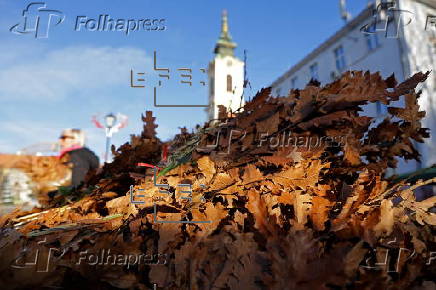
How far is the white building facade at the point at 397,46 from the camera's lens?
45.2ft

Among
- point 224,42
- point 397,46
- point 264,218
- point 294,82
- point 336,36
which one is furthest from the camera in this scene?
point 224,42

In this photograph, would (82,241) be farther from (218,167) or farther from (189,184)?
(218,167)

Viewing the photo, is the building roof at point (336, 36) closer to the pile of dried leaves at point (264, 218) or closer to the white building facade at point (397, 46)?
the white building facade at point (397, 46)

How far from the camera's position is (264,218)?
2.57 feet

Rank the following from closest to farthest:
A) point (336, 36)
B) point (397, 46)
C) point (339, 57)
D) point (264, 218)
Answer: point (264, 218) → point (397, 46) → point (336, 36) → point (339, 57)

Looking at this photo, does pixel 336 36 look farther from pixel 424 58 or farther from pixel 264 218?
pixel 264 218

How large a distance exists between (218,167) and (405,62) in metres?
16.6

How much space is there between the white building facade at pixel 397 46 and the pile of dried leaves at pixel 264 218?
1209 cm

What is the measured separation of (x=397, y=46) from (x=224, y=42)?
34168mm

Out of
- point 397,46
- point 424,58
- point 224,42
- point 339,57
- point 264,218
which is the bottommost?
point 264,218

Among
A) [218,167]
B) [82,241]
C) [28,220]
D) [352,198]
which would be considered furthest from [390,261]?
[28,220]

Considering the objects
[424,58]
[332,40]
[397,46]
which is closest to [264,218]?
[397,46]

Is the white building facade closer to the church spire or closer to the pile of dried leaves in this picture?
the pile of dried leaves

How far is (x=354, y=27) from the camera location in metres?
17.6
